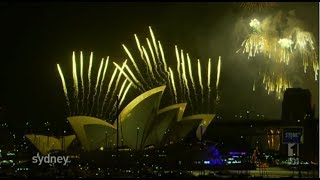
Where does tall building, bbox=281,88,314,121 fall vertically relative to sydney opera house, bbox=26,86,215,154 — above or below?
above

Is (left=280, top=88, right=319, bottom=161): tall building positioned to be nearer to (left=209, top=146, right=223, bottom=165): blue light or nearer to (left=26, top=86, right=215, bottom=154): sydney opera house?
(left=209, top=146, right=223, bottom=165): blue light

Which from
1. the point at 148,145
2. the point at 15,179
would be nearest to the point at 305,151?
the point at 148,145

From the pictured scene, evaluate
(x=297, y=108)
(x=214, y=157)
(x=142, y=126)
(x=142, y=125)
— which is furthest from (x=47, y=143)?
(x=297, y=108)

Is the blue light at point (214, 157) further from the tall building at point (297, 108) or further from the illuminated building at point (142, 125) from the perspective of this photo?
the tall building at point (297, 108)

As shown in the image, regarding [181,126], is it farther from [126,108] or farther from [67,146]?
[67,146]

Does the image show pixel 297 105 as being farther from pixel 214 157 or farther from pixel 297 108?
pixel 214 157

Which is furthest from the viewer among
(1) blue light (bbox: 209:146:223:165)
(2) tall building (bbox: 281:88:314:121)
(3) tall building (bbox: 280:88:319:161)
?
(2) tall building (bbox: 281:88:314:121)

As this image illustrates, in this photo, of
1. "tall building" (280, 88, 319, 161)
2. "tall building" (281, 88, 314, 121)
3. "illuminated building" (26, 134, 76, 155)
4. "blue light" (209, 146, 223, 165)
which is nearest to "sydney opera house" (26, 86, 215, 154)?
"illuminated building" (26, 134, 76, 155)

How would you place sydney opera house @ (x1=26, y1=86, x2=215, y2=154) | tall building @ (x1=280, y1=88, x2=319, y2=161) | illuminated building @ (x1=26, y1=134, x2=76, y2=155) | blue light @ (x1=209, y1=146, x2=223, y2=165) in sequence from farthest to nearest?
tall building @ (x1=280, y1=88, x2=319, y2=161) < illuminated building @ (x1=26, y1=134, x2=76, y2=155) < sydney opera house @ (x1=26, y1=86, x2=215, y2=154) < blue light @ (x1=209, y1=146, x2=223, y2=165)
